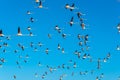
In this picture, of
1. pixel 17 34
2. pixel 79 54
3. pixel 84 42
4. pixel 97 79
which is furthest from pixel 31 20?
pixel 97 79

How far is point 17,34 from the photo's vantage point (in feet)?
383

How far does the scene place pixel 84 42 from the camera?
12775cm

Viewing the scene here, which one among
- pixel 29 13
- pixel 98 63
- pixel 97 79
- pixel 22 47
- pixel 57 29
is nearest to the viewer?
pixel 29 13

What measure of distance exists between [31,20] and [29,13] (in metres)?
6.09

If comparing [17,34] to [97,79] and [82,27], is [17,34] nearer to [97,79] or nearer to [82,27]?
[82,27]

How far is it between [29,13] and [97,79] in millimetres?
50376

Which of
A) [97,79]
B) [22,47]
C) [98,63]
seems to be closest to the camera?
[22,47]

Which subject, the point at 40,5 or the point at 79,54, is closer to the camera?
the point at 40,5

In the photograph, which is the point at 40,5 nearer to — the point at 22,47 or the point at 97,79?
the point at 22,47

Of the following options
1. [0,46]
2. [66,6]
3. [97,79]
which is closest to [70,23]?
[66,6]

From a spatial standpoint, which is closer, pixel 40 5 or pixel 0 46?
pixel 40 5

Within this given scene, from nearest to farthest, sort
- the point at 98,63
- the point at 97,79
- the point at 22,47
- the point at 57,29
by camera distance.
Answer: the point at 57,29 → the point at 22,47 → the point at 98,63 → the point at 97,79

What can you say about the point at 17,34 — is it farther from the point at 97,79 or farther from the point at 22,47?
the point at 97,79

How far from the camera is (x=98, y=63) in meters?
150
